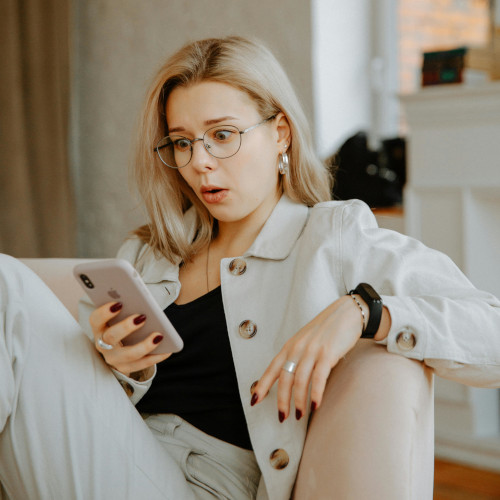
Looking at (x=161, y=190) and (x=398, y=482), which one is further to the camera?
(x=161, y=190)

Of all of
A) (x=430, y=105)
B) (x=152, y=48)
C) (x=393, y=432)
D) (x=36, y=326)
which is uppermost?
(x=152, y=48)

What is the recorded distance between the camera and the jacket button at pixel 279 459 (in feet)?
3.43

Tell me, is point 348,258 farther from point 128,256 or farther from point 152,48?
point 152,48

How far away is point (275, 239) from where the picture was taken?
1.24 metres

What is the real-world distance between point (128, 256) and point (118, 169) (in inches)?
79.8

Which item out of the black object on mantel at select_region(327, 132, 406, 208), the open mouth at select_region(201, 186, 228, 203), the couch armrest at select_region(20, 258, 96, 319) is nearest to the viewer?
the open mouth at select_region(201, 186, 228, 203)

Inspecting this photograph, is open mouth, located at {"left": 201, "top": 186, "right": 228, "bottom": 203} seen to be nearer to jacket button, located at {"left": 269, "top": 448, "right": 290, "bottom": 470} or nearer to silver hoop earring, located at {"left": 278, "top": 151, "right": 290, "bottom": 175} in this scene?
silver hoop earring, located at {"left": 278, "top": 151, "right": 290, "bottom": 175}

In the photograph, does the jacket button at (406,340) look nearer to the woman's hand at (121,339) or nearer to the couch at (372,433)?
the couch at (372,433)

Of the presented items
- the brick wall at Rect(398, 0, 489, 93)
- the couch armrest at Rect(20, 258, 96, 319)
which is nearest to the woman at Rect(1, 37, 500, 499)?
the couch armrest at Rect(20, 258, 96, 319)

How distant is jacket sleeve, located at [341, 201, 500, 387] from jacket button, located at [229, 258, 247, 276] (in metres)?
0.20

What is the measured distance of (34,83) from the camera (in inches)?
131

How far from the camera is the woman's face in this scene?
Result: 48.9 inches

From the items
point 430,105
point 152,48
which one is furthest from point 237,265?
point 152,48

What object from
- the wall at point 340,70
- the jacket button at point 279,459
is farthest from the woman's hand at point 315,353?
the wall at point 340,70
